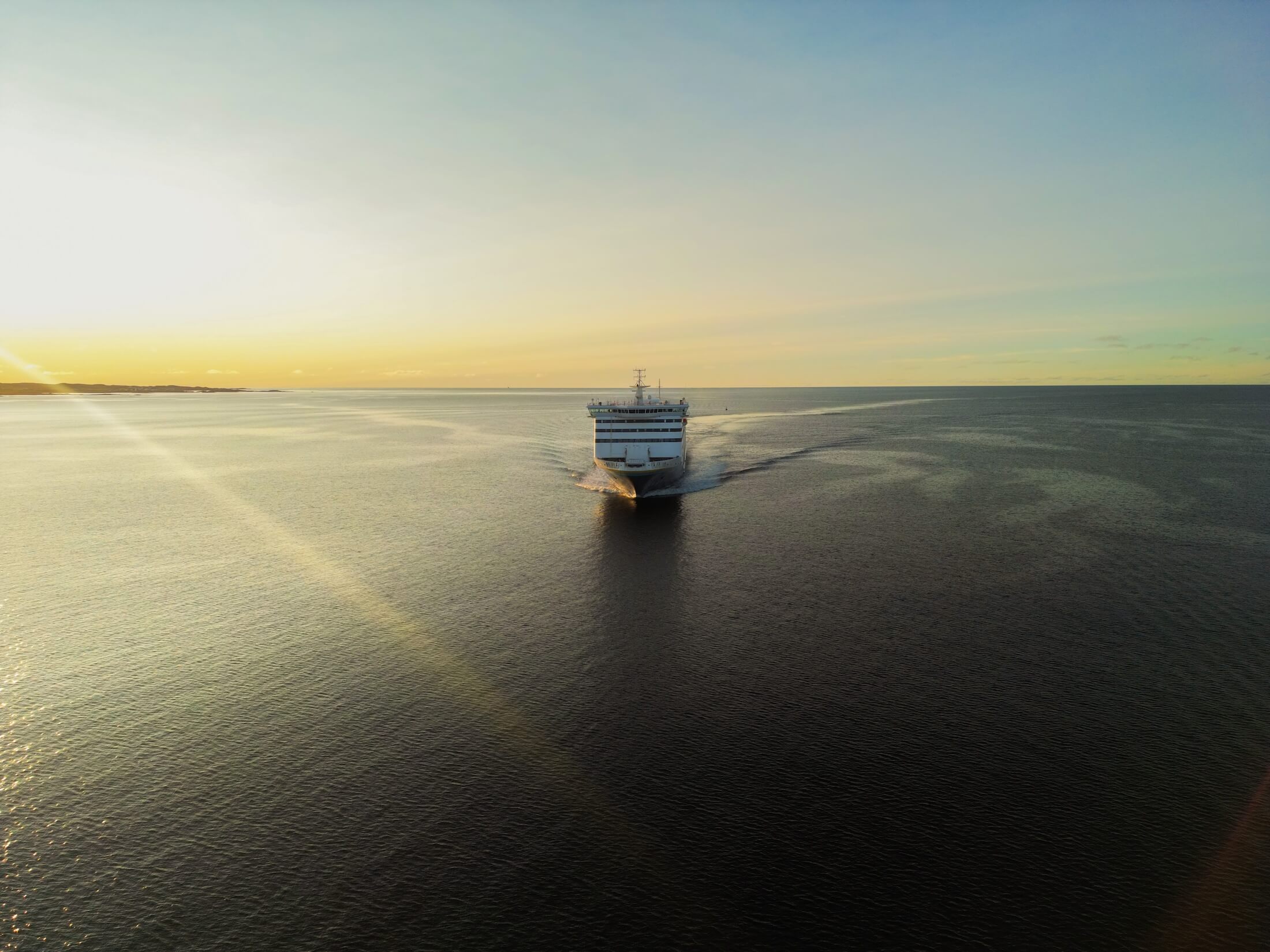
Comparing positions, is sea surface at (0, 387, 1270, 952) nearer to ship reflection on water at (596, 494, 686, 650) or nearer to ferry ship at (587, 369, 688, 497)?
ship reflection on water at (596, 494, 686, 650)

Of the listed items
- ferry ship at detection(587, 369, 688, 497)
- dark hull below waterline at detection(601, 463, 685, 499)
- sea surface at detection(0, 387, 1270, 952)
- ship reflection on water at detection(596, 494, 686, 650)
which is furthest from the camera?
ferry ship at detection(587, 369, 688, 497)

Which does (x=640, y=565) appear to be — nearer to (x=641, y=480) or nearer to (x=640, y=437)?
(x=641, y=480)

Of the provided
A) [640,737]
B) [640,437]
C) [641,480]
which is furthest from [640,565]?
[640,437]

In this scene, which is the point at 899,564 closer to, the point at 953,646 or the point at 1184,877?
the point at 953,646

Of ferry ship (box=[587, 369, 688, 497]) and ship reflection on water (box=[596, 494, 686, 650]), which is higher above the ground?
ferry ship (box=[587, 369, 688, 497])

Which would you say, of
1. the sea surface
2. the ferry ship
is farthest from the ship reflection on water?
the ferry ship

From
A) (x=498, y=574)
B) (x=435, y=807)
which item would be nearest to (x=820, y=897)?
(x=435, y=807)

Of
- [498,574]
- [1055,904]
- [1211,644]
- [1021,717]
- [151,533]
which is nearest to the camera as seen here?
[1055,904]
